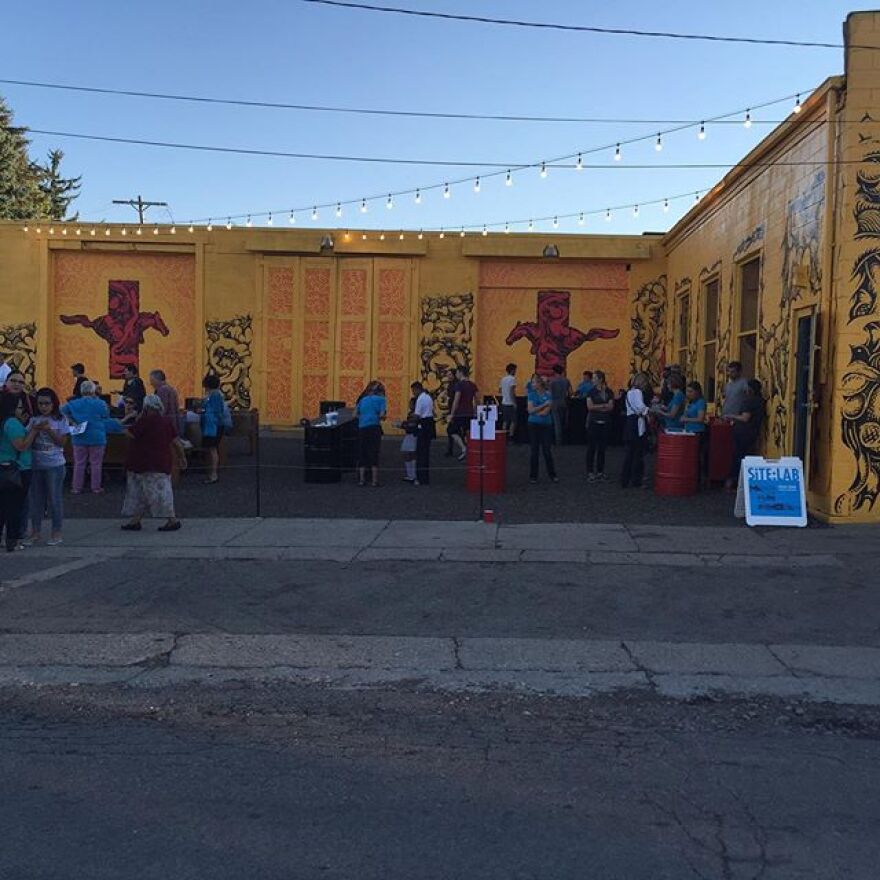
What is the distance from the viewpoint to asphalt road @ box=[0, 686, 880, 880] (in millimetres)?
3709

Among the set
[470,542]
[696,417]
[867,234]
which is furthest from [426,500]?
[867,234]

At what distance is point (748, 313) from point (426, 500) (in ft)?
21.8

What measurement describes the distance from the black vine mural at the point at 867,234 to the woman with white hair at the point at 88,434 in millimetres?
10116

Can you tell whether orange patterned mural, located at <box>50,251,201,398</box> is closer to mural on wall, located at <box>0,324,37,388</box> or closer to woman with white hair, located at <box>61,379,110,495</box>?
mural on wall, located at <box>0,324,37,388</box>

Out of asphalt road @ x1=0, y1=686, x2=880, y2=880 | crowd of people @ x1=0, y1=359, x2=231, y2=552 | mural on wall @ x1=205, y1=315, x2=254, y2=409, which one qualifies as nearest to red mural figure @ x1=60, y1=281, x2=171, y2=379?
mural on wall @ x1=205, y1=315, x2=254, y2=409

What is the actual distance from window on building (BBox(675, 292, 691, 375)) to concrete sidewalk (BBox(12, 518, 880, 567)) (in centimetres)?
1008

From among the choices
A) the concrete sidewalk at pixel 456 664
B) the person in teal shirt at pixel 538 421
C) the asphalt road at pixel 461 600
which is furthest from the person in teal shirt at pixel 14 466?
the person in teal shirt at pixel 538 421

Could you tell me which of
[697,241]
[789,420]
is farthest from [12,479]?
[697,241]

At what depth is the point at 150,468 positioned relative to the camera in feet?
35.4

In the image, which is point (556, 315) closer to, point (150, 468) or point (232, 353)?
point (232, 353)

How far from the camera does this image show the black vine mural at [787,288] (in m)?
11.9

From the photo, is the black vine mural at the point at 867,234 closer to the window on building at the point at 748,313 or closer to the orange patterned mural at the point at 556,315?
the window on building at the point at 748,313

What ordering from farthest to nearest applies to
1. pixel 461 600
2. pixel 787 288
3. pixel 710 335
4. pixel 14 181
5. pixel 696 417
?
pixel 14 181 → pixel 710 335 → pixel 696 417 → pixel 787 288 → pixel 461 600

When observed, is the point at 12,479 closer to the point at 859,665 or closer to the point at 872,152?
the point at 859,665
